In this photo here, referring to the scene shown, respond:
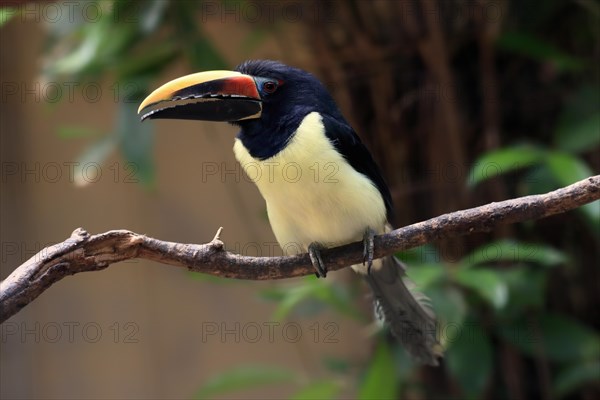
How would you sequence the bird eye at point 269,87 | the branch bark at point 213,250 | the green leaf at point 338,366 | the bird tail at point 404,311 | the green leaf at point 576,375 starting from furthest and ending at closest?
the green leaf at point 338,366, the green leaf at point 576,375, the bird tail at point 404,311, the bird eye at point 269,87, the branch bark at point 213,250

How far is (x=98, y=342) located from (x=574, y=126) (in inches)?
94.3

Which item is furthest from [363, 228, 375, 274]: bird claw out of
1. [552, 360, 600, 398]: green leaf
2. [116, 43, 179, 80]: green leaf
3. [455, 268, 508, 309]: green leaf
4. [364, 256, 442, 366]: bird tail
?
[116, 43, 179, 80]: green leaf

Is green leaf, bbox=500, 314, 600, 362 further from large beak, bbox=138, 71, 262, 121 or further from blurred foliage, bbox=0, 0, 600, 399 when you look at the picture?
large beak, bbox=138, 71, 262, 121

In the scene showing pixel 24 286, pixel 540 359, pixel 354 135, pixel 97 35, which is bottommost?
pixel 540 359

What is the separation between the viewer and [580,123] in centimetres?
260

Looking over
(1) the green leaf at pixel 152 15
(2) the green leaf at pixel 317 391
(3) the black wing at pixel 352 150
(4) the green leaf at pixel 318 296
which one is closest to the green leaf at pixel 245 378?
(2) the green leaf at pixel 317 391

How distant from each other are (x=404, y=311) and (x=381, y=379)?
48 centimetres

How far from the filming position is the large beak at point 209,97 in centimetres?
171

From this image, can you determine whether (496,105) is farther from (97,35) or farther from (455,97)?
(97,35)

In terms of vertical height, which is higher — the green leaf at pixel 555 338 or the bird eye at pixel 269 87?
the bird eye at pixel 269 87

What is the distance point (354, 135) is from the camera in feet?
6.35

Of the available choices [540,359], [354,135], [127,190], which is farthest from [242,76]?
[127,190]

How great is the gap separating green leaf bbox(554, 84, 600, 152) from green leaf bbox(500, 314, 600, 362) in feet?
2.00

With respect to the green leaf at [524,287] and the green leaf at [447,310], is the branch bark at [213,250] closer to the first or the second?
the green leaf at [447,310]
